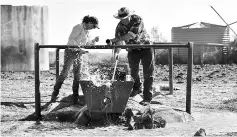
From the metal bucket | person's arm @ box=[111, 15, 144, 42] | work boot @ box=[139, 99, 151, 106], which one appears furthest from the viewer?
work boot @ box=[139, 99, 151, 106]

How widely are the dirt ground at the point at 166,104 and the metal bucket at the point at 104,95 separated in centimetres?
28

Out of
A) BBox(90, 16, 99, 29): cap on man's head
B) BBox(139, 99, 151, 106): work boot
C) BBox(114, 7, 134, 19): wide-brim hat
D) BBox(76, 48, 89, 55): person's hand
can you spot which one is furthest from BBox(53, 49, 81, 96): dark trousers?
BBox(139, 99, 151, 106): work boot

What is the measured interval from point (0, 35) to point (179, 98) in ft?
28.6

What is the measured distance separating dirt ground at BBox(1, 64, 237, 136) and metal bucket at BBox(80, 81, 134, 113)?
0.91ft

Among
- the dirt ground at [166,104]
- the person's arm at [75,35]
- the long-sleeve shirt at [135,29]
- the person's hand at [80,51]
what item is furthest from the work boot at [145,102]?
the person's arm at [75,35]

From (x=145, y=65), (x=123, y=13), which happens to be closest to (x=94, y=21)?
(x=123, y=13)

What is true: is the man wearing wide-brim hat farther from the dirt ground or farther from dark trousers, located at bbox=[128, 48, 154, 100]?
the dirt ground

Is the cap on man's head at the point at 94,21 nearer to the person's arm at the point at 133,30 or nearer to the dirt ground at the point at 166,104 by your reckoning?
the person's arm at the point at 133,30

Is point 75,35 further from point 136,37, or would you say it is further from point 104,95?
point 104,95

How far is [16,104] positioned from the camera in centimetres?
852

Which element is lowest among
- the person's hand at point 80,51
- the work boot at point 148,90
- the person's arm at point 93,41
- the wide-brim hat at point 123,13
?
the work boot at point 148,90

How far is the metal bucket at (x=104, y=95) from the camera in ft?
22.5

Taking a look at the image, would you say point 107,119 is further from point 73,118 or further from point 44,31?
point 44,31

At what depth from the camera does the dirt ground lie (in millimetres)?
6434
